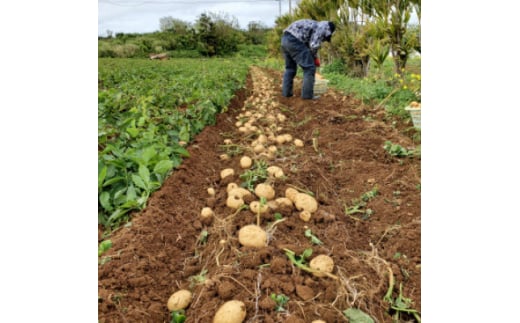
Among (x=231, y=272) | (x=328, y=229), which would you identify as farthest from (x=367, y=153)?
(x=231, y=272)

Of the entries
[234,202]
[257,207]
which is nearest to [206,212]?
[234,202]

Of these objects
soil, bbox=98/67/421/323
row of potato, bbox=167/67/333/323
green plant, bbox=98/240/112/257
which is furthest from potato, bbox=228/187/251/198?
green plant, bbox=98/240/112/257

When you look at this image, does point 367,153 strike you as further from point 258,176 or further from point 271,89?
point 271,89

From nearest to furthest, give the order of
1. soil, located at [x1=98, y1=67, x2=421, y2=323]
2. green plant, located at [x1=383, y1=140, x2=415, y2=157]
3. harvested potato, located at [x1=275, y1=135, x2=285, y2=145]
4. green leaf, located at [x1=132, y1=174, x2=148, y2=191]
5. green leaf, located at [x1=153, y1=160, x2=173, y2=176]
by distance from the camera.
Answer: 1. soil, located at [x1=98, y1=67, x2=421, y2=323]
2. green leaf, located at [x1=132, y1=174, x2=148, y2=191]
3. green leaf, located at [x1=153, y1=160, x2=173, y2=176]
4. green plant, located at [x1=383, y1=140, x2=415, y2=157]
5. harvested potato, located at [x1=275, y1=135, x2=285, y2=145]

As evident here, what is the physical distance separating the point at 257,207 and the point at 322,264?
655mm

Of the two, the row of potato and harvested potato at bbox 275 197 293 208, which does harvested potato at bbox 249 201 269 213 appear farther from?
harvested potato at bbox 275 197 293 208

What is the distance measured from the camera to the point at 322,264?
1.69 metres

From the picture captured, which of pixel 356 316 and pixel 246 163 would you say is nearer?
pixel 356 316

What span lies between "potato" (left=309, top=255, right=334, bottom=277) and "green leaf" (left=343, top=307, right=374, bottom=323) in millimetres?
225

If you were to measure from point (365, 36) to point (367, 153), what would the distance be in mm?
6912

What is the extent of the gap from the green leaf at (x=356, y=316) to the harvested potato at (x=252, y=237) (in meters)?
0.59

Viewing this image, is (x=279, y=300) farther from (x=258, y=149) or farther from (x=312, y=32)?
(x=312, y=32)

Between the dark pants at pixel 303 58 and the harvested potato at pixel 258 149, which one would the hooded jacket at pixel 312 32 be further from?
the harvested potato at pixel 258 149

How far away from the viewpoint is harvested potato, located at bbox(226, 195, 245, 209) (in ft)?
7.49
